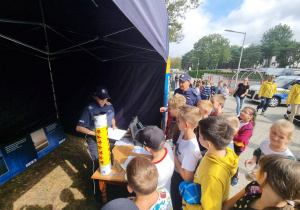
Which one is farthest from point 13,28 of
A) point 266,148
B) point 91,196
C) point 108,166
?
point 266,148

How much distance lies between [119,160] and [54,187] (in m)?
1.81

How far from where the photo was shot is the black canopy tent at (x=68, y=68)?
2213mm

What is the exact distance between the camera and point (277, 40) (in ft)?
214

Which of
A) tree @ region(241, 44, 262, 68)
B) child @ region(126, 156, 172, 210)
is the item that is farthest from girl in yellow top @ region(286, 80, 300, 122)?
tree @ region(241, 44, 262, 68)

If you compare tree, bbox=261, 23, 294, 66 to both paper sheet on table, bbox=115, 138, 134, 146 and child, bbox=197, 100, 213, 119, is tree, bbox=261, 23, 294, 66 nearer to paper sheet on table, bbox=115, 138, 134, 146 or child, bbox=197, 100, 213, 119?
child, bbox=197, 100, 213, 119

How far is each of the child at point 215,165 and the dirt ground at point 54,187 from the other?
1.99 m

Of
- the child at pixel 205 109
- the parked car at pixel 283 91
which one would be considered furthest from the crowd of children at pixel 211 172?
the parked car at pixel 283 91

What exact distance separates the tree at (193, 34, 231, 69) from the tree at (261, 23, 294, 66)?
1551 cm

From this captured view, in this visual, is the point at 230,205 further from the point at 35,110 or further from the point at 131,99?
the point at 35,110

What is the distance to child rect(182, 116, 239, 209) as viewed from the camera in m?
1.10

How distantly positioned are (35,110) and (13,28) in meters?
2.33

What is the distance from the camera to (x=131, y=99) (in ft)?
13.9

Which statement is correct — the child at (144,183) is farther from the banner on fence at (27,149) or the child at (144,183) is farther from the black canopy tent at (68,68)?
the banner on fence at (27,149)

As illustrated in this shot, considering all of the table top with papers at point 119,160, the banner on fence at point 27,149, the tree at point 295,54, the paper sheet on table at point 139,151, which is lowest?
the banner on fence at point 27,149
